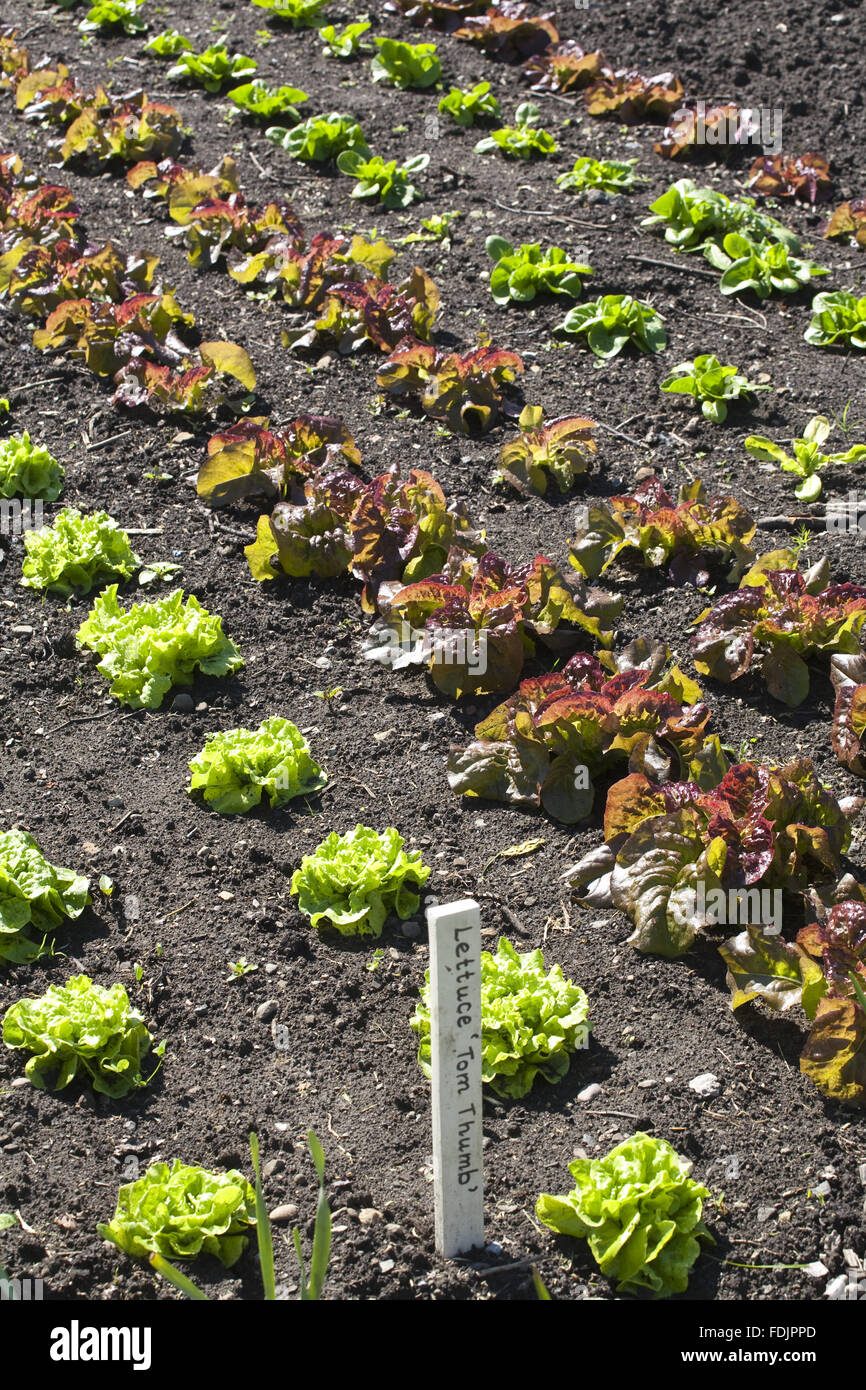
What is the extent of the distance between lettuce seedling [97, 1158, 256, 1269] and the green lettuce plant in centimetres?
489

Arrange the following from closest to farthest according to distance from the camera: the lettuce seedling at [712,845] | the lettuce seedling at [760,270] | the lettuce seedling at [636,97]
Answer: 1. the lettuce seedling at [712,845]
2. the lettuce seedling at [760,270]
3. the lettuce seedling at [636,97]

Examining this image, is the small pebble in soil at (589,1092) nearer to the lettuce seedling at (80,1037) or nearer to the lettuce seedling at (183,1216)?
→ the lettuce seedling at (183,1216)

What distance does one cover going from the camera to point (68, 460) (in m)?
5.89

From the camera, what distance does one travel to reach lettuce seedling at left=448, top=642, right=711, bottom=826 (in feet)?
12.9

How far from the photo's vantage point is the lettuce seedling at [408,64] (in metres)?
8.73

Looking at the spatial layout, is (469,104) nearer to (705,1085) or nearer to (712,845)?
(712,845)

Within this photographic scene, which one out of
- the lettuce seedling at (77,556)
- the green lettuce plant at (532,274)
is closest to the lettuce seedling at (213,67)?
the green lettuce plant at (532,274)

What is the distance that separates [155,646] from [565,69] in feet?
19.8

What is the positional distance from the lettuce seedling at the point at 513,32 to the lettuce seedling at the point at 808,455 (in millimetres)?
4963

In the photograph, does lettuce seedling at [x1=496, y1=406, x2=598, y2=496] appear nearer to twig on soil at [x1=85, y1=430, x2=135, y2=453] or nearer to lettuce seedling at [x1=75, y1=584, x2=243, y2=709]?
lettuce seedling at [x1=75, y1=584, x2=243, y2=709]

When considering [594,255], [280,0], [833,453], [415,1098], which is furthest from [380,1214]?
[280,0]

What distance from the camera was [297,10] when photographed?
382 inches

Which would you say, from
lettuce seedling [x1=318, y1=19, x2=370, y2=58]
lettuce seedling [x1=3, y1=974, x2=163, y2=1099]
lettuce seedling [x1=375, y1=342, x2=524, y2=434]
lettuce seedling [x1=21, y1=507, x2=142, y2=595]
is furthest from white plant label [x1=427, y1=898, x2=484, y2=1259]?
lettuce seedling [x1=318, y1=19, x2=370, y2=58]

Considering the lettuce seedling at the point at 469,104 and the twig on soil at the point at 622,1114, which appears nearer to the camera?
the twig on soil at the point at 622,1114
